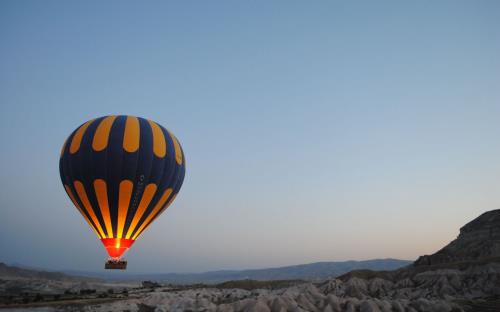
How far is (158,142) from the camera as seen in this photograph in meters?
34.8

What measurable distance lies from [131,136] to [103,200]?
5894 millimetres

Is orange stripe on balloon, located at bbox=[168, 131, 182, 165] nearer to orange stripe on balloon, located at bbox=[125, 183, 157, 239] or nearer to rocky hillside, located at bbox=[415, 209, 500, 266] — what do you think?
orange stripe on balloon, located at bbox=[125, 183, 157, 239]

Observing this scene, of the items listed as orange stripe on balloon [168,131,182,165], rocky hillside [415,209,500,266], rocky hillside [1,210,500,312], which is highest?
orange stripe on balloon [168,131,182,165]

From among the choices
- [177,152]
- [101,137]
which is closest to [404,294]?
[177,152]

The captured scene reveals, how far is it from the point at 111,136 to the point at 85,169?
3482 mm

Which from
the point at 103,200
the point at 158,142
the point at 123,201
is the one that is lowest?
the point at 123,201

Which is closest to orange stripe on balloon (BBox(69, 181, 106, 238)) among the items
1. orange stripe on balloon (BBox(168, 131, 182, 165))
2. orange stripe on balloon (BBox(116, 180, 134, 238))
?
orange stripe on balloon (BBox(116, 180, 134, 238))

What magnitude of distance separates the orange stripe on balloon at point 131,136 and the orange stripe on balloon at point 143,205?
360 cm

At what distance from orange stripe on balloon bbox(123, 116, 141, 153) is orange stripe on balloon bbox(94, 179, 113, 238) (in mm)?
3553

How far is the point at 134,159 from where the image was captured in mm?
32938

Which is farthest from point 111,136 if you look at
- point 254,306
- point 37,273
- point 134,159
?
point 37,273

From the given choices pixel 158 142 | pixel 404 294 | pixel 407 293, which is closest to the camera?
pixel 158 142

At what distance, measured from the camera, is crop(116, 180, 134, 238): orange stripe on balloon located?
32.5 m

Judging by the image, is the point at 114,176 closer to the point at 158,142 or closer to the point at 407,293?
the point at 158,142
